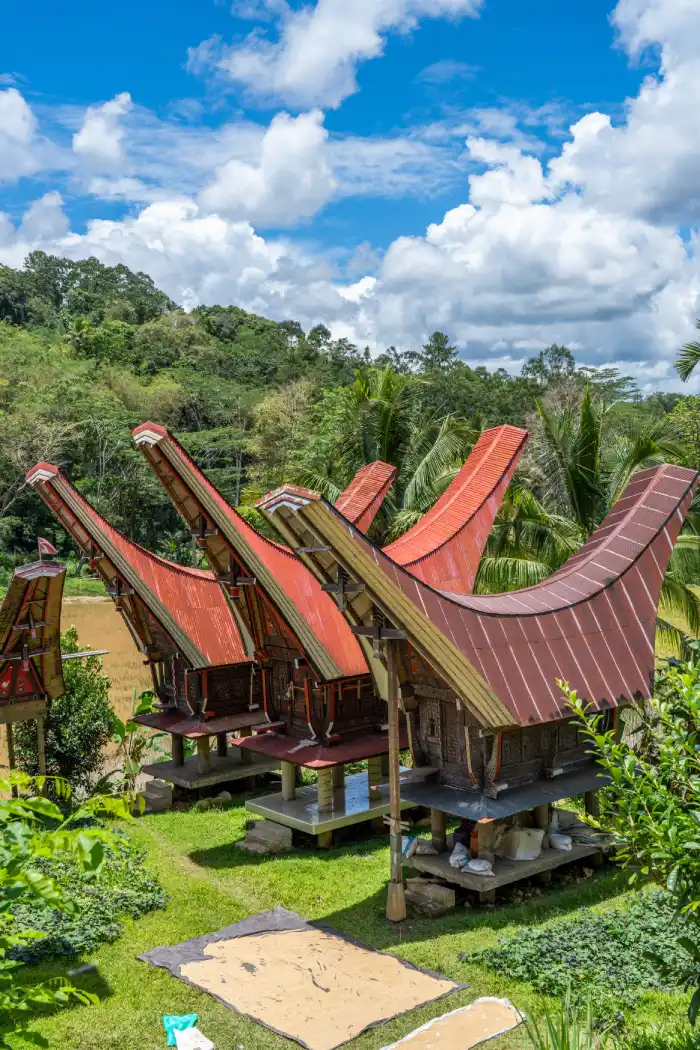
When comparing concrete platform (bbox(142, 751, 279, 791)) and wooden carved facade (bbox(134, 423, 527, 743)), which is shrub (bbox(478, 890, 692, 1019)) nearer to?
wooden carved facade (bbox(134, 423, 527, 743))

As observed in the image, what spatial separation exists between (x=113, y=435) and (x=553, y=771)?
2964 cm

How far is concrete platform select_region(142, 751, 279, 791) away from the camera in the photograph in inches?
571

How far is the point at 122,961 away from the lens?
29.0 feet

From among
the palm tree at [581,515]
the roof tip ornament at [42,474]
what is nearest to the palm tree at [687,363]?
the palm tree at [581,515]

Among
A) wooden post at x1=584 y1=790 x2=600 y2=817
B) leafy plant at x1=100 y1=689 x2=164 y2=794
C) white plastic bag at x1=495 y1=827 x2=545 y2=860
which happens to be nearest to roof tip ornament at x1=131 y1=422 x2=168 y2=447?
white plastic bag at x1=495 y1=827 x2=545 y2=860

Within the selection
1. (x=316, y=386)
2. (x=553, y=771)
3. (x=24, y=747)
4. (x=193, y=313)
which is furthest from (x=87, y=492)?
(x=193, y=313)

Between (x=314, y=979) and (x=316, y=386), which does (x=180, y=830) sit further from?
(x=316, y=386)

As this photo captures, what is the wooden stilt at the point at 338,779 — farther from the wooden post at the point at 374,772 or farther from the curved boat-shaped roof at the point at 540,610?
the curved boat-shaped roof at the point at 540,610

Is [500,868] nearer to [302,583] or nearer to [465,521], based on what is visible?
[302,583]

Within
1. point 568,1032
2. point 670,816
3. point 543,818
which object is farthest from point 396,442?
point 670,816

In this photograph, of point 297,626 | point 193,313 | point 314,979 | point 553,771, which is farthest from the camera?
point 193,313

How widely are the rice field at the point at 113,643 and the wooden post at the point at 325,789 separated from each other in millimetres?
9325

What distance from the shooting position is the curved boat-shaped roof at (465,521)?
43.2 feet

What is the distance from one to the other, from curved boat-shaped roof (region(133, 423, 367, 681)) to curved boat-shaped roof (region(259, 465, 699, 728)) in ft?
7.42
